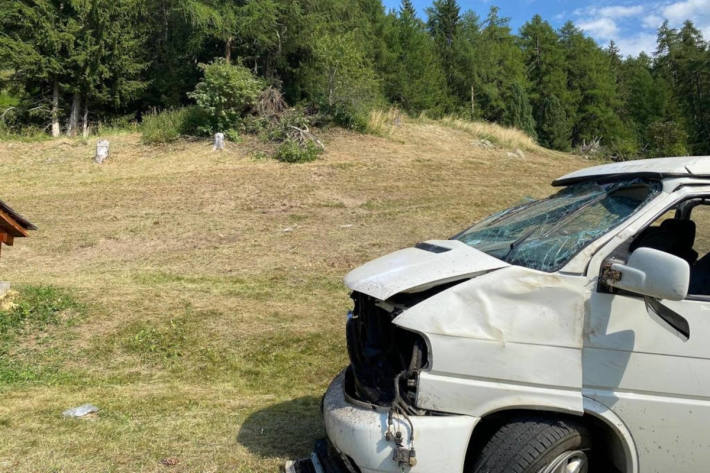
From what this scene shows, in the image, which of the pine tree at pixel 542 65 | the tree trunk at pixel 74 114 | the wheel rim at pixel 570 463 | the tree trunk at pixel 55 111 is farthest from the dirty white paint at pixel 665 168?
the pine tree at pixel 542 65

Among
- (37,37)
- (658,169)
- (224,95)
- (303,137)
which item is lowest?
(303,137)

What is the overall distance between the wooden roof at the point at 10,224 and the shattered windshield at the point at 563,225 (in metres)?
5.93

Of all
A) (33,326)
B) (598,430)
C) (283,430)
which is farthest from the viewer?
(33,326)

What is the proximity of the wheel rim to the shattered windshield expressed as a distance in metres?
0.85

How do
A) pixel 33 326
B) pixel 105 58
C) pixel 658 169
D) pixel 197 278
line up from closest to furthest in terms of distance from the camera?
pixel 658 169 → pixel 33 326 → pixel 197 278 → pixel 105 58

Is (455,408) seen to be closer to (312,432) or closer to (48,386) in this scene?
(312,432)

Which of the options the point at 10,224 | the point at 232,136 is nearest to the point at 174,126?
the point at 232,136

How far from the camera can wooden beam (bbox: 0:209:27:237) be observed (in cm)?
677

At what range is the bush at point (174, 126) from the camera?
20.5 metres

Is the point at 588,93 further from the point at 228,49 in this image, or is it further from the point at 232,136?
the point at 232,136

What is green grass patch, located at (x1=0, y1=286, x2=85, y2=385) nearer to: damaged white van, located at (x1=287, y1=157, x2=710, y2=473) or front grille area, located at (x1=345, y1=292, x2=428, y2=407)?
front grille area, located at (x1=345, y1=292, x2=428, y2=407)

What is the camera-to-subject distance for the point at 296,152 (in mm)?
17969

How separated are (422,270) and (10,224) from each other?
20.3ft

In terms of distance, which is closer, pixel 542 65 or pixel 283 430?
pixel 283 430
